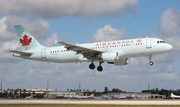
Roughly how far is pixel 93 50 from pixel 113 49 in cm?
343

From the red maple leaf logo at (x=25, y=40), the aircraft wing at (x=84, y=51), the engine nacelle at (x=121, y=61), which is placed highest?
the red maple leaf logo at (x=25, y=40)

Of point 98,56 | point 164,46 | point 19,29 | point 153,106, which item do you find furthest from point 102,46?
point 19,29

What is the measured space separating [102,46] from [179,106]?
59.7ft

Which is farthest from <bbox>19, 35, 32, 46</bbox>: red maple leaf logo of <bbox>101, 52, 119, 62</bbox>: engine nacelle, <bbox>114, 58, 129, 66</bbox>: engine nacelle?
<bbox>114, 58, 129, 66</bbox>: engine nacelle

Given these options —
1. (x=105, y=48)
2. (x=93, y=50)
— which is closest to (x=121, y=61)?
(x=105, y=48)

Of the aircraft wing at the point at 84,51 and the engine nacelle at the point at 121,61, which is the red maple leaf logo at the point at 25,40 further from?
the engine nacelle at the point at 121,61

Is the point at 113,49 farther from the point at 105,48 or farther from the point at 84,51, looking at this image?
the point at 84,51

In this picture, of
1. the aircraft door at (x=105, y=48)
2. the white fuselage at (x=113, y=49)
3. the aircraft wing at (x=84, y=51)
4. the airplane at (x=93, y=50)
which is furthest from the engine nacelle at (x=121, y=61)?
the aircraft wing at (x=84, y=51)

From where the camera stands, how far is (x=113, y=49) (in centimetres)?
6469

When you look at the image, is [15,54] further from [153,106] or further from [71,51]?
[153,106]

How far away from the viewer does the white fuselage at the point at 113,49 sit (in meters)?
61.8

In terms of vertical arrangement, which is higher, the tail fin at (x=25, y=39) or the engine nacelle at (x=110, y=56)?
the tail fin at (x=25, y=39)

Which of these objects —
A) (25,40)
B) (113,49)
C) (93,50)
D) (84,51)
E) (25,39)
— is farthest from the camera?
(25,39)

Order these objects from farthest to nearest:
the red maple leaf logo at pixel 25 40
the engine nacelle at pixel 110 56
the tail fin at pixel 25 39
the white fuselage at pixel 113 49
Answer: the red maple leaf logo at pixel 25 40 < the tail fin at pixel 25 39 < the engine nacelle at pixel 110 56 < the white fuselage at pixel 113 49
